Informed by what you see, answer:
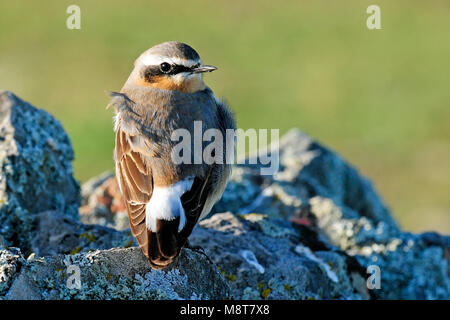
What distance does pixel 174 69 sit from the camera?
637 cm

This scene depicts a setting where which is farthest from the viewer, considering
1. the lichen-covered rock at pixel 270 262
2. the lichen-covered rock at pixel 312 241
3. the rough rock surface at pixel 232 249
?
the lichen-covered rock at pixel 312 241

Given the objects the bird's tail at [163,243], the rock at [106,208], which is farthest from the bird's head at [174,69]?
the rock at [106,208]

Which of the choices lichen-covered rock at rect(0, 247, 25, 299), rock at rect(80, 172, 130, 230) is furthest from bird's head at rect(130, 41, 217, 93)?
lichen-covered rock at rect(0, 247, 25, 299)

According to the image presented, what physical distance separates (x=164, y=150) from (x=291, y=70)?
45.7 ft

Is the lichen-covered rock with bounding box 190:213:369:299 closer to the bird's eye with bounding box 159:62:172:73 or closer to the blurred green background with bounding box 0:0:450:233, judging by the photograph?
the bird's eye with bounding box 159:62:172:73

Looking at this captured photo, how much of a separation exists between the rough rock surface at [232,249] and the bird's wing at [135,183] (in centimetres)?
15

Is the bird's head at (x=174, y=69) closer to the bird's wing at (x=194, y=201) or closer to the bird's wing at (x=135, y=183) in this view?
the bird's wing at (x=135, y=183)

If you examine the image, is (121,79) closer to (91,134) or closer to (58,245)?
(91,134)

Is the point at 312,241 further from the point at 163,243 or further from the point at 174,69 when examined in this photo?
the point at 163,243

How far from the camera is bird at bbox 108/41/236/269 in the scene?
5.34 m

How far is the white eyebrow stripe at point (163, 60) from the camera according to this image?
6328 millimetres

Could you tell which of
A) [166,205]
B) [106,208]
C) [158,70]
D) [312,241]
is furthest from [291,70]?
[166,205]

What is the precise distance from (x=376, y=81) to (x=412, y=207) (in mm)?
4952
